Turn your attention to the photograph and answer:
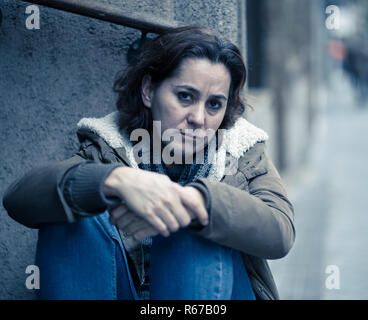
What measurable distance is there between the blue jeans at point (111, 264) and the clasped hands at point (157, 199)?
0.29 feet

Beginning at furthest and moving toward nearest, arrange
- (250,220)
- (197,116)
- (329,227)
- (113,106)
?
1. (329,227)
2. (113,106)
3. (197,116)
4. (250,220)

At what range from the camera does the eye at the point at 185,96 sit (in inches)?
83.3

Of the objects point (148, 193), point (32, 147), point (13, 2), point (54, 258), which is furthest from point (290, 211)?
point (13, 2)

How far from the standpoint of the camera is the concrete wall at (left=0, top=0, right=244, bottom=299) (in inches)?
95.0

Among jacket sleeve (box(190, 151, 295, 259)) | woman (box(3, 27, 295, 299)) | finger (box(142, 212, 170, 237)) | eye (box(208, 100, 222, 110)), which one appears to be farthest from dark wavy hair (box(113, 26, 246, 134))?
finger (box(142, 212, 170, 237))

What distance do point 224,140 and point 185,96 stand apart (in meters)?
0.24

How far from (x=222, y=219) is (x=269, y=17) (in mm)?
4643

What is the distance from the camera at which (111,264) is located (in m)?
1.84

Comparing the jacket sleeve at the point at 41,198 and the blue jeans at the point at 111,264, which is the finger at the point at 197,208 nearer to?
the blue jeans at the point at 111,264

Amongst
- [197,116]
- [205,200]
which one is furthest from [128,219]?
[197,116]

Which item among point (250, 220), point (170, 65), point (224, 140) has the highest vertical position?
point (170, 65)

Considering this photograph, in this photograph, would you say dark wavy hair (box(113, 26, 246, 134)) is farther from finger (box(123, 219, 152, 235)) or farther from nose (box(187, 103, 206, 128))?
finger (box(123, 219, 152, 235))

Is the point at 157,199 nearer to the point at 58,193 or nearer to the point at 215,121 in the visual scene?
the point at 58,193

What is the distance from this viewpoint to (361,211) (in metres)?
5.34
